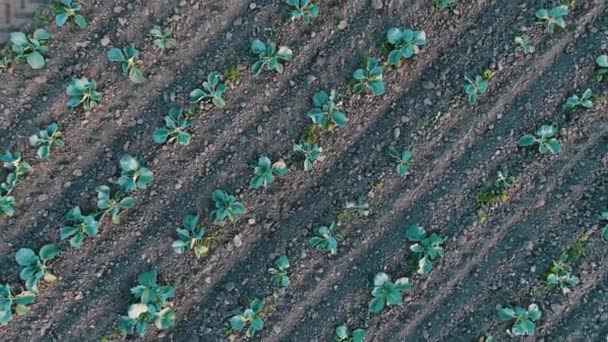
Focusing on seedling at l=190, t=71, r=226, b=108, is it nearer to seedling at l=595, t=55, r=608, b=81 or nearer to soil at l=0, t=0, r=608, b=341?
soil at l=0, t=0, r=608, b=341

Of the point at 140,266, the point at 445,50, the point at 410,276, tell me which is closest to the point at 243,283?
A: the point at 140,266

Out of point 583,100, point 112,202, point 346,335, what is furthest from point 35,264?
point 583,100

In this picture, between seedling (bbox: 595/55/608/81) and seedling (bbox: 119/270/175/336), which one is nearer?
seedling (bbox: 119/270/175/336)

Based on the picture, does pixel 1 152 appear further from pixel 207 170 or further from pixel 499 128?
pixel 499 128

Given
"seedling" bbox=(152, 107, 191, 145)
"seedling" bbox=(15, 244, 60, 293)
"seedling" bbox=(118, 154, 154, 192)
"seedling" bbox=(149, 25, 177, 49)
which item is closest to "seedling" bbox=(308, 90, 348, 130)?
"seedling" bbox=(152, 107, 191, 145)

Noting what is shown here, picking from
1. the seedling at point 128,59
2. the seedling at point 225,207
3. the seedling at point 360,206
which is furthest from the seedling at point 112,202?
the seedling at point 360,206
